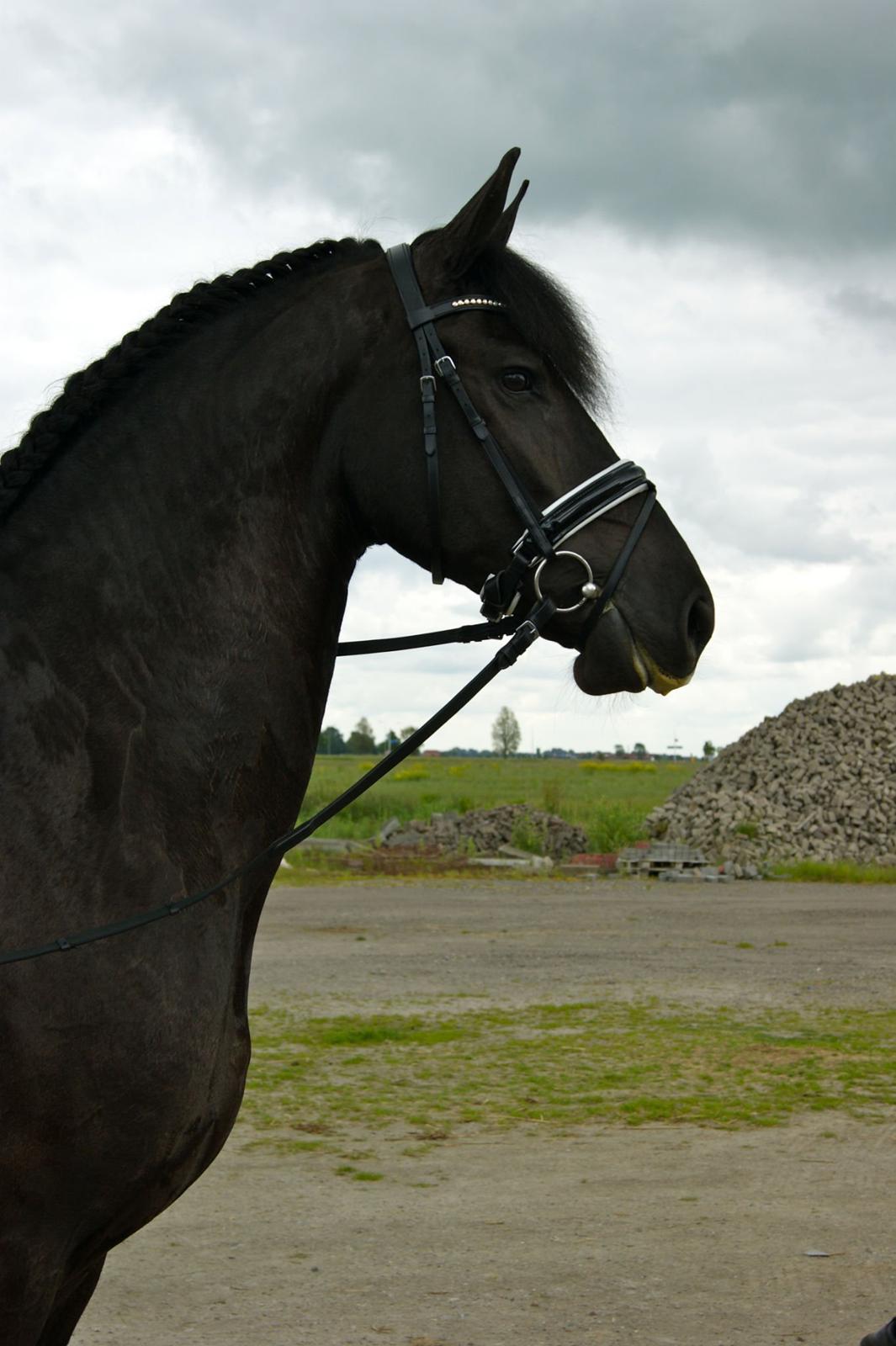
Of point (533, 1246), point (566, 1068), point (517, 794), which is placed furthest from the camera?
point (517, 794)

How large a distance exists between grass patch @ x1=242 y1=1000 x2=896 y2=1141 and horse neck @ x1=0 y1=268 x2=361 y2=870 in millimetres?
4991

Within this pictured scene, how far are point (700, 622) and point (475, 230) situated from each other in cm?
100

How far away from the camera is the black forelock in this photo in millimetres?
2789

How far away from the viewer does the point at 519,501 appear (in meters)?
2.67

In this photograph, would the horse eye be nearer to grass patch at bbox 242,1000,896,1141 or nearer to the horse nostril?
the horse nostril

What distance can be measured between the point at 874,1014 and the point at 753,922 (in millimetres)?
6256

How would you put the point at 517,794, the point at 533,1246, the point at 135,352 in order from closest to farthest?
the point at 135,352 → the point at 533,1246 → the point at 517,794

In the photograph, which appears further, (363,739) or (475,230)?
(363,739)

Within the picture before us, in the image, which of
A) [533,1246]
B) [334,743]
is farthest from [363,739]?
[533,1246]

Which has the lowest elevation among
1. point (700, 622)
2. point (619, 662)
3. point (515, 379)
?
point (619, 662)

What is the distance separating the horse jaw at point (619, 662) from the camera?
2.65m

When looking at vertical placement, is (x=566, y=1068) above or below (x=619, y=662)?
below

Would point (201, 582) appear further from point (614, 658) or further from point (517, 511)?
point (614, 658)

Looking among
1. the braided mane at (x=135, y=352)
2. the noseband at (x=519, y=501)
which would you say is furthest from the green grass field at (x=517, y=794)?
the noseband at (x=519, y=501)
